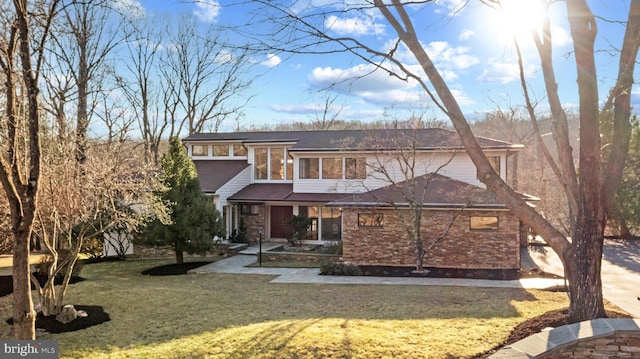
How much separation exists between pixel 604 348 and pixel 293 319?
5.13 m

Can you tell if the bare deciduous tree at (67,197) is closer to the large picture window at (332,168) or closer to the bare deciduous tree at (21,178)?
the bare deciduous tree at (21,178)

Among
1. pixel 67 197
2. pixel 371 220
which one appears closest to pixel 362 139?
pixel 371 220

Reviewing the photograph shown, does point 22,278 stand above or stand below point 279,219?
above

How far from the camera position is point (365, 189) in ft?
63.7

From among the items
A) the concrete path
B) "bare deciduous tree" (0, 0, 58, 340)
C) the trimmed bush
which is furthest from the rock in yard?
the trimmed bush

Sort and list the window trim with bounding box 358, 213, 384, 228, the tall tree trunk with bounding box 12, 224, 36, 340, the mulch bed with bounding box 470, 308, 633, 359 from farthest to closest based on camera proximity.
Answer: the window trim with bounding box 358, 213, 384, 228, the mulch bed with bounding box 470, 308, 633, 359, the tall tree trunk with bounding box 12, 224, 36, 340

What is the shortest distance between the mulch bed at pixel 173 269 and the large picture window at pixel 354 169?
26.3 feet

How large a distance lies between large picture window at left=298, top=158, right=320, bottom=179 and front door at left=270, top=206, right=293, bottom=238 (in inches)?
75.8

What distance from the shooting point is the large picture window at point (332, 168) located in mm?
21156

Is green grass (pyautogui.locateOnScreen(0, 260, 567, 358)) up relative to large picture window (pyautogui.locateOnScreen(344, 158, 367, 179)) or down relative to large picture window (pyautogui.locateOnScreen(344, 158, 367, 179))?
down

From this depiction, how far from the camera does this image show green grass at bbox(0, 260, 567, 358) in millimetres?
6270

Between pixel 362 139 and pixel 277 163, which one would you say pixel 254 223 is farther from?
pixel 362 139

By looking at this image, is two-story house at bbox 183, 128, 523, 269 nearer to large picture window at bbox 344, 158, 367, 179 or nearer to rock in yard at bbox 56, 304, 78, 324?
large picture window at bbox 344, 158, 367, 179

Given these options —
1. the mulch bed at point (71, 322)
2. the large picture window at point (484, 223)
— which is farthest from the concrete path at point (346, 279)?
the mulch bed at point (71, 322)
